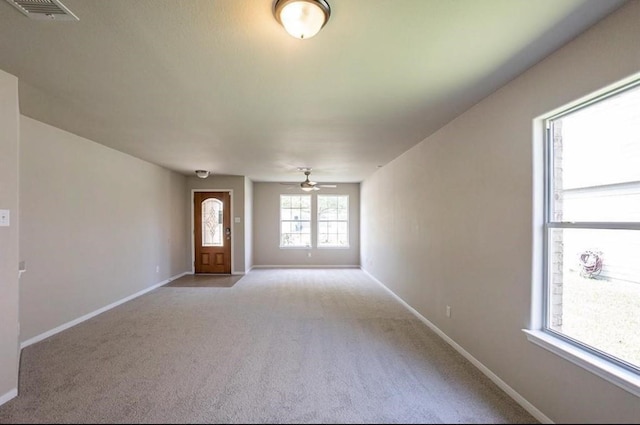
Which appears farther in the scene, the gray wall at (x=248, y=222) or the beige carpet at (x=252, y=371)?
the gray wall at (x=248, y=222)

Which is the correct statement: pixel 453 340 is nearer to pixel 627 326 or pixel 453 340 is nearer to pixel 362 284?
pixel 627 326

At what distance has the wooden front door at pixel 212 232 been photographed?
274 inches

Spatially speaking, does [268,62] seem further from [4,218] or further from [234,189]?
[234,189]

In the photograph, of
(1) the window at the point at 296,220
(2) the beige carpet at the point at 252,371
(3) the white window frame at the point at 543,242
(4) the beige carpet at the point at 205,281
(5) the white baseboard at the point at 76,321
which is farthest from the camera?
(1) the window at the point at 296,220

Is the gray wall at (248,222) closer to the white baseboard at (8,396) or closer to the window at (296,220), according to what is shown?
the window at (296,220)

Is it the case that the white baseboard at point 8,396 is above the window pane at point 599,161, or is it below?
below

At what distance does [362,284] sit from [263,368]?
12.1ft

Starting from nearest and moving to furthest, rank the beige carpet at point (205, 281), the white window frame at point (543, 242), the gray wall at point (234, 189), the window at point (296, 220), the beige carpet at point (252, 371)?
1. the white window frame at point (543, 242)
2. the beige carpet at point (252, 371)
3. the beige carpet at point (205, 281)
4. the gray wall at point (234, 189)
5. the window at point (296, 220)

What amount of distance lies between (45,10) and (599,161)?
2.91 metres

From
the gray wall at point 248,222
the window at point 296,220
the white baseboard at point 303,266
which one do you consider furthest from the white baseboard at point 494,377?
the window at point 296,220

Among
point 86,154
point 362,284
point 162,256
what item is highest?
point 86,154

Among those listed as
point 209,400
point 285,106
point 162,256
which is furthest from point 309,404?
point 162,256

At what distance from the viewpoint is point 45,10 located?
149 centimetres

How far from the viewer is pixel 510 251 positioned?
215cm
